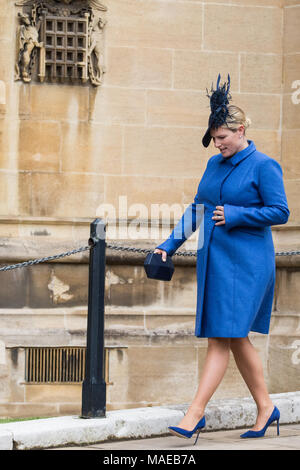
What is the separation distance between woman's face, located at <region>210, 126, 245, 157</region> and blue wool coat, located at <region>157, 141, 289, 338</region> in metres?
0.03

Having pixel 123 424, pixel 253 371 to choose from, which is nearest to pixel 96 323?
pixel 123 424

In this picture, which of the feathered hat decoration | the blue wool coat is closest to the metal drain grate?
the blue wool coat

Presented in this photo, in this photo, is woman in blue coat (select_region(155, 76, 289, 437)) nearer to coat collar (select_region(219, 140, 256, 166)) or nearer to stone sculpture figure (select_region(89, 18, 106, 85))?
coat collar (select_region(219, 140, 256, 166))

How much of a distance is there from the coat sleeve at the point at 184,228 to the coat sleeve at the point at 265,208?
0.93 feet

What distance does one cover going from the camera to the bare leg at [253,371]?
4.78 metres

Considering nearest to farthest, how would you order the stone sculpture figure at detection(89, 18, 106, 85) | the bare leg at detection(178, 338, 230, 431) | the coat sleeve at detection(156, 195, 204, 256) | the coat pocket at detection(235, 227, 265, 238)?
the bare leg at detection(178, 338, 230, 431) < the coat pocket at detection(235, 227, 265, 238) < the coat sleeve at detection(156, 195, 204, 256) < the stone sculpture figure at detection(89, 18, 106, 85)

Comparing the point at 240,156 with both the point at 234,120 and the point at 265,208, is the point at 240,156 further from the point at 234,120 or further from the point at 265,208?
the point at 265,208

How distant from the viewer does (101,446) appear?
4.75 meters

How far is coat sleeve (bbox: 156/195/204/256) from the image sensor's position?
489 cm

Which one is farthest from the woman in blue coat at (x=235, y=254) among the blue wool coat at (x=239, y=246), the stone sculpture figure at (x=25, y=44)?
the stone sculpture figure at (x=25, y=44)

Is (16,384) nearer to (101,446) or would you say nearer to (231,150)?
(101,446)

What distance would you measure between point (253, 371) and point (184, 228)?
32.0 inches

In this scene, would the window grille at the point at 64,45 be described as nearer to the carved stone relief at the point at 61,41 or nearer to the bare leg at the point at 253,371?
the carved stone relief at the point at 61,41
